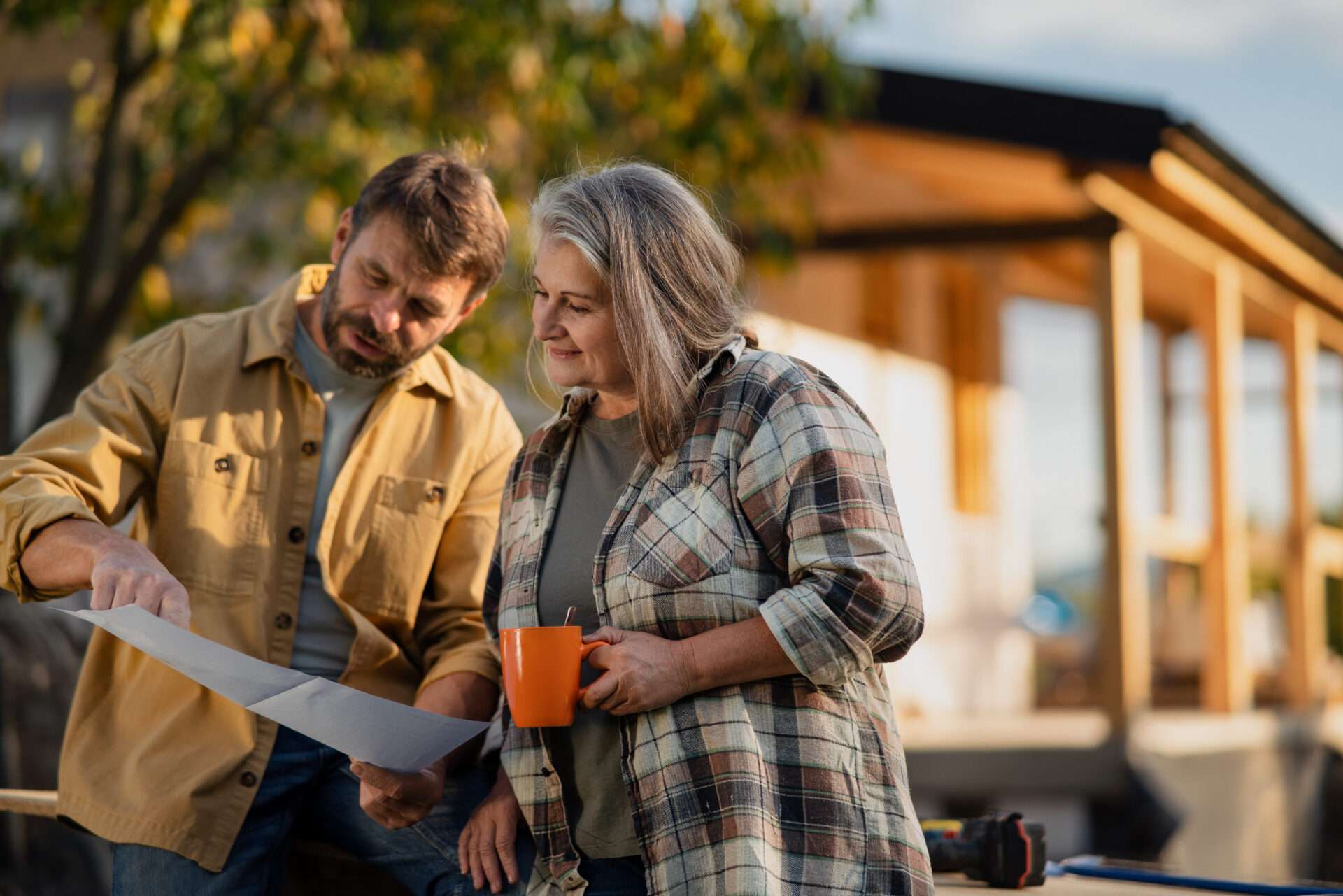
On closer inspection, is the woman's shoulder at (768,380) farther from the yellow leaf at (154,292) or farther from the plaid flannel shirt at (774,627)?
the yellow leaf at (154,292)

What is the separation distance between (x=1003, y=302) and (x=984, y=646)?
2.66m

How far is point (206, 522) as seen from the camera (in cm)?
290

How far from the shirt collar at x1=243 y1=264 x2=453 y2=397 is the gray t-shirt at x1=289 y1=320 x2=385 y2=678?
1.6 inches

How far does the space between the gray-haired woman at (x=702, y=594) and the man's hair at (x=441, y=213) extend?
16.7 inches

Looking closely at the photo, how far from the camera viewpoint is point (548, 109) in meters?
6.58

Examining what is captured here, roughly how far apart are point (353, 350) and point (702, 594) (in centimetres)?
103

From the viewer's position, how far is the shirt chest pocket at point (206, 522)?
9.48 feet

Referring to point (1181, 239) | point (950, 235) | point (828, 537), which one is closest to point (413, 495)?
point (828, 537)

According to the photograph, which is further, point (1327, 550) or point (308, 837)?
point (1327, 550)

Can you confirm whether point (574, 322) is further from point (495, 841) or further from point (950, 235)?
point (950, 235)

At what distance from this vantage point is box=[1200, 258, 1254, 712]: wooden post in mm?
9844

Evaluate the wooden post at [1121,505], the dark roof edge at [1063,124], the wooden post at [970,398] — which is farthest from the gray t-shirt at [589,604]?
the wooden post at [970,398]

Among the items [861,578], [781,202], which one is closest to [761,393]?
[861,578]

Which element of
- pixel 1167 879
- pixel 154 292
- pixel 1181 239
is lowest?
pixel 1167 879
